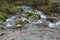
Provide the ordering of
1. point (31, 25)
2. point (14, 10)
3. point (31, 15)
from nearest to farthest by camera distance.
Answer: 1. point (31, 25)
2. point (31, 15)
3. point (14, 10)

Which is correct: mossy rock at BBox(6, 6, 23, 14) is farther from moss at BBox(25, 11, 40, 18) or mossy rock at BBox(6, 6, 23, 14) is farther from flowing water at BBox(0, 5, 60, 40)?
moss at BBox(25, 11, 40, 18)

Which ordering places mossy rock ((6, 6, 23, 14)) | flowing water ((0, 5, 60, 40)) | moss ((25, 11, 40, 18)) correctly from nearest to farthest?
flowing water ((0, 5, 60, 40)) → moss ((25, 11, 40, 18)) → mossy rock ((6, 6, 23, 14))

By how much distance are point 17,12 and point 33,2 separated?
7.03 ft

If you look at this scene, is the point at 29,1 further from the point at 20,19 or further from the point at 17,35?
the point at 17,35

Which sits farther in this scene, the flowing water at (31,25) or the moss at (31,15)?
the moss at (31,15)

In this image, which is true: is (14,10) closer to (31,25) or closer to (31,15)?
(31,15)

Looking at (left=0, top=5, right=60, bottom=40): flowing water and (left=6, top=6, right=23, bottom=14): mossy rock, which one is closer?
(left=0, top=5, right=60, bottom=40): flowing water

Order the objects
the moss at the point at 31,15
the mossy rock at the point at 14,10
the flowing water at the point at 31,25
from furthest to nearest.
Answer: the mossy rock at the point at 14,10 → the moss at the point at 31,15 → the flowing water at the point at 31,25

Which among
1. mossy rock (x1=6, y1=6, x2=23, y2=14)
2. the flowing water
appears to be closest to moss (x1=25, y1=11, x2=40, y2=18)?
the flowing water

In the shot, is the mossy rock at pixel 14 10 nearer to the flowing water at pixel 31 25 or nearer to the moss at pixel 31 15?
the flowing water at pixel 31 25

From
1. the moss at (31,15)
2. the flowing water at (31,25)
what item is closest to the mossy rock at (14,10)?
the flowing water at (31,25)

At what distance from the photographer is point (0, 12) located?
1409 centimetres

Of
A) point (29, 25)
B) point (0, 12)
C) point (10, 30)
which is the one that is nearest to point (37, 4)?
point (0, 12)

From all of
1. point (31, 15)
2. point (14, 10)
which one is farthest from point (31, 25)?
point (14, 10)
